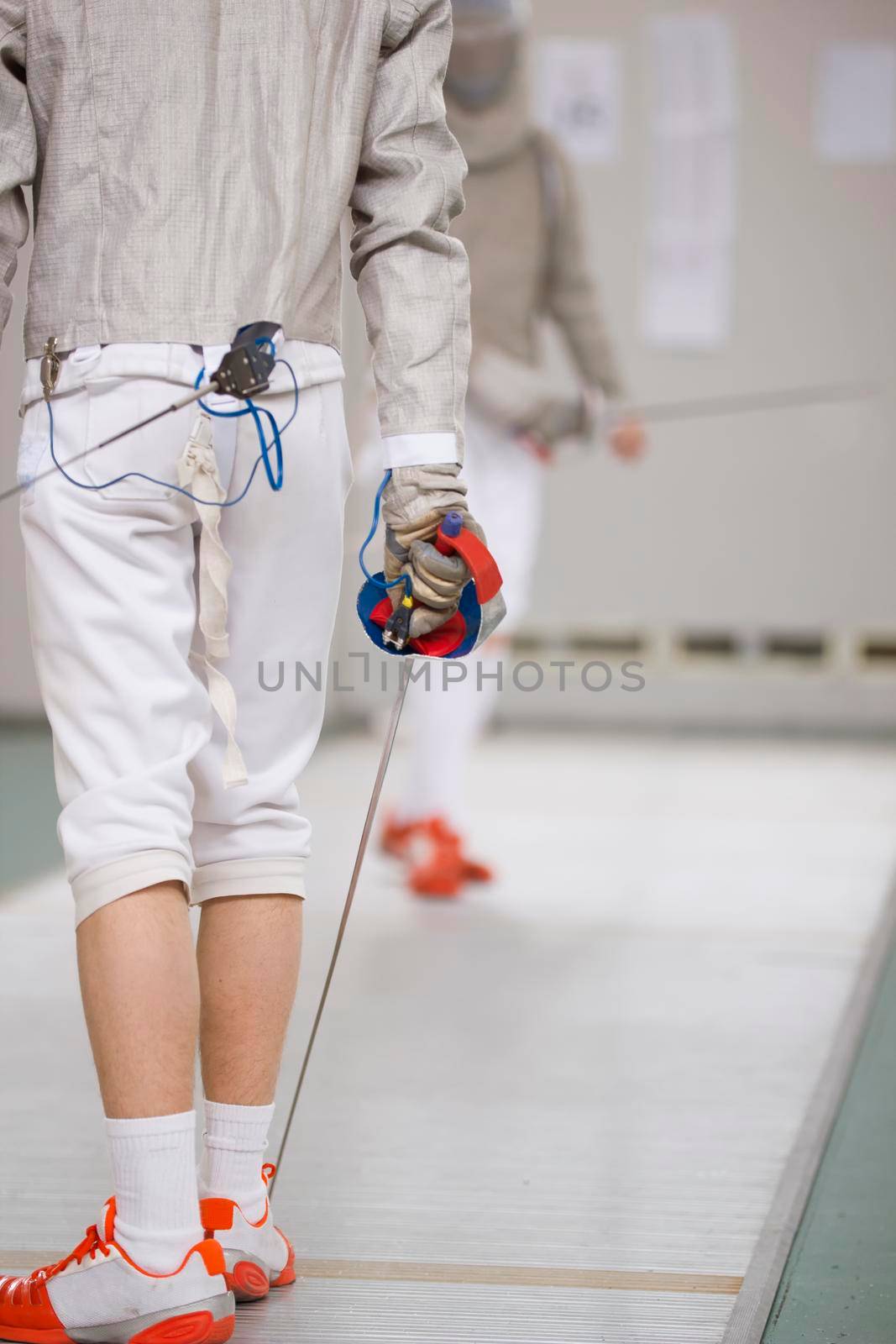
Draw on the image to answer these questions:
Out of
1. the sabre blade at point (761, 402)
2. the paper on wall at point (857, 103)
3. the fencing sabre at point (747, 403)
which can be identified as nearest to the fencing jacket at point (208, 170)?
the fencing sabre at point (747, 403)

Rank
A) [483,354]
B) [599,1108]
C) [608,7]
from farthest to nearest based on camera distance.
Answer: [608,7] < [483,354] < [599,1108]

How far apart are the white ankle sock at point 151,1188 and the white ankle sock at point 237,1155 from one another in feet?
0.38

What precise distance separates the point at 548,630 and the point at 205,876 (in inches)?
154

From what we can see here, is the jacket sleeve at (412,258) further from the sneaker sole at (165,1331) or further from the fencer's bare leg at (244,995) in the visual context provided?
the sneaker sole at (165,1331)

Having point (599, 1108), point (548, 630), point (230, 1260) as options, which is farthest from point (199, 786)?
point (548, 630)

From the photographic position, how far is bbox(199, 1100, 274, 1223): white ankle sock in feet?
4.43

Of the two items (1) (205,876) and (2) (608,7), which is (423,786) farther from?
(2) (608,7)

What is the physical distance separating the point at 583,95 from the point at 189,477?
4150 mm

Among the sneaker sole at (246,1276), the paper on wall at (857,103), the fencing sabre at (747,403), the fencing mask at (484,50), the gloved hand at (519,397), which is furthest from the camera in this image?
the paper on wall at (857,103)

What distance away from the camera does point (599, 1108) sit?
1.88m

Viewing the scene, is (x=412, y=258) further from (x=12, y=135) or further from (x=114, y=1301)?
(x=114, y=1301)

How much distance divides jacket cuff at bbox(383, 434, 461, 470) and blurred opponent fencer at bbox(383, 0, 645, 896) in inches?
62.7

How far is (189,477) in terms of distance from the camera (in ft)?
4.17

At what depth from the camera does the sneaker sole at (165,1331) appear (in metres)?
1.23
